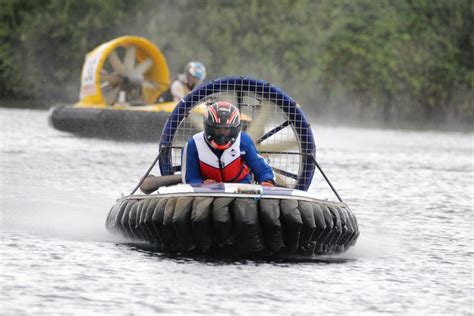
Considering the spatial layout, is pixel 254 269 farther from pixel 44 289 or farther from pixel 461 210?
pixel 461 210

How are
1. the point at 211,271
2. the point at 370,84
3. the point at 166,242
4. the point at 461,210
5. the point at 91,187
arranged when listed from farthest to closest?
the point at 370,84, the point at 91,187, the point at 461,210, the point at 166,242, the point at 211,271

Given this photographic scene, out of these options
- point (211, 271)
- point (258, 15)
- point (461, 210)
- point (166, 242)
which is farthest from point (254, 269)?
point (258, 15)

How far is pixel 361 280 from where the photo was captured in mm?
6477

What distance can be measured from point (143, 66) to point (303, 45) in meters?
20.4

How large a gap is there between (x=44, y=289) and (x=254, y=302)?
0.92m

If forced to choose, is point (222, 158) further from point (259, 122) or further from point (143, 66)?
point (143, 66)

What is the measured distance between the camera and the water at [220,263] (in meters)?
5.62

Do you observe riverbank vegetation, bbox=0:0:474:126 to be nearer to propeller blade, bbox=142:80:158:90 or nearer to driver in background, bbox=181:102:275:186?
propeller blade, bbox=142:80:158:90

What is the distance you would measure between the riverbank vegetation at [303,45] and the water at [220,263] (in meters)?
25.1

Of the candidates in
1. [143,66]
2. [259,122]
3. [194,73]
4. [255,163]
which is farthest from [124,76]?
[255,163]

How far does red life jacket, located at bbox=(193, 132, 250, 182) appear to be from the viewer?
24.7 ft

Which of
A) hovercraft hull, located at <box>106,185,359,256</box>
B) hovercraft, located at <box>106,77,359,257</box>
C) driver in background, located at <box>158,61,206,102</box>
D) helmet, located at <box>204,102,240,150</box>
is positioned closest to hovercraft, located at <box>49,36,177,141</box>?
driver in background, located at <box>158,61,206,102</box>

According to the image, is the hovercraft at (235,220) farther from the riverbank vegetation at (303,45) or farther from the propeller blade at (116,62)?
the riverbank vegetation at (303,45)

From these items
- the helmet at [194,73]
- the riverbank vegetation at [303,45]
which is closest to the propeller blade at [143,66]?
the helmet at [194,73]
